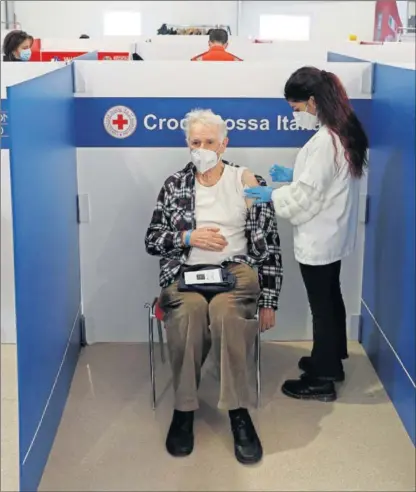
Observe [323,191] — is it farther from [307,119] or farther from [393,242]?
[393,242]

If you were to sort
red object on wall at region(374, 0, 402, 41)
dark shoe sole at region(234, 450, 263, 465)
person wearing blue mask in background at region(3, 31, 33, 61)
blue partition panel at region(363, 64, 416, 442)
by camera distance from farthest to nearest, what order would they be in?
red object on wall at region(374, 0, 402, 41) < person wearing blue mask in background at region(3, 31, 33, 61) < blue partition panel at region(363, 64, 416, 442) < dark shoe sole at region(234, 450, 263, 465)

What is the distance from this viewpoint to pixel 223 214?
2881 mm

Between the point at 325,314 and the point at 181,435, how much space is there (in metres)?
0.78

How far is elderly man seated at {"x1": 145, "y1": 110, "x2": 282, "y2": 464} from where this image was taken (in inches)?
102

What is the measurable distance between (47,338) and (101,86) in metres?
1.31

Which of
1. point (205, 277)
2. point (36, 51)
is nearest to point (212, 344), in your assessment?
point (205, 277)

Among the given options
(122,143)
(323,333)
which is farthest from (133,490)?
(122,143)

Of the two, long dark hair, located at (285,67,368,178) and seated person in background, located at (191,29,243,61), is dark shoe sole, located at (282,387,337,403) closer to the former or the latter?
long dark hair, located at (285,67,368,178)

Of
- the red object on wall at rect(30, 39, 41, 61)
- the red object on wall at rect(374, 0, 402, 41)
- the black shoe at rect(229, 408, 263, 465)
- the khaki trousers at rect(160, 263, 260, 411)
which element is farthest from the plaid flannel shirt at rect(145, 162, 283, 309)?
the red object on wall at rect(30, 39, 41, 61)

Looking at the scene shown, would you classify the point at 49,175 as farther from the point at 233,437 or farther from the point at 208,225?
the point at 233,437

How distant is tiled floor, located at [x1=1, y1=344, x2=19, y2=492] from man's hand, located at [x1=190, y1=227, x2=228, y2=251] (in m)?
0.82

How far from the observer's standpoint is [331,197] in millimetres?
2725

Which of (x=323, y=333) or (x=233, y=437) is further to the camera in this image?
(x=323, y=333)

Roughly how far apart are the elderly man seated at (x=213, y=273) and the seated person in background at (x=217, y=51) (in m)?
2.14
